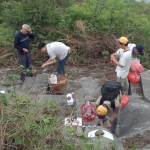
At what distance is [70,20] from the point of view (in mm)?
10094

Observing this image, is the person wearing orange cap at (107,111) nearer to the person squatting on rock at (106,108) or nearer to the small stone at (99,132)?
the person squatting on rock at (106,108)

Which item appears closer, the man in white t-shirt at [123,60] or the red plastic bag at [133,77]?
the man in white t-shirt at [123,60]

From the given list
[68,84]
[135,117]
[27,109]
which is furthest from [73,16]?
[27,109]

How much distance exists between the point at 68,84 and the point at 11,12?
329 cm

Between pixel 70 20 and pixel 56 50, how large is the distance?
2941mm

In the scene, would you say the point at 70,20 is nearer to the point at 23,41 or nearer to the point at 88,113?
the point at 23,41

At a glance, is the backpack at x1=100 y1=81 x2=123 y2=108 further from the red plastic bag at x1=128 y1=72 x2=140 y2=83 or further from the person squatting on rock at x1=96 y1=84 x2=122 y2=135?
the red plastic bag at x1=128 y1=72 x2=140 y2=83

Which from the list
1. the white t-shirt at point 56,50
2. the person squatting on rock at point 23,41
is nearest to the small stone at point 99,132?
the white t-shirt at point 56,50

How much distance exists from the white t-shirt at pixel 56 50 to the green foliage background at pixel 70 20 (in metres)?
2.36

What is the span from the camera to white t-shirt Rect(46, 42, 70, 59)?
24.0ft

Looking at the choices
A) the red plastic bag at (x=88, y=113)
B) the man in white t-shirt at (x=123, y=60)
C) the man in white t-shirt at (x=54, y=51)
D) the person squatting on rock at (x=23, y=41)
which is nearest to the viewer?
the red plastic bag at (x=88, y=113)

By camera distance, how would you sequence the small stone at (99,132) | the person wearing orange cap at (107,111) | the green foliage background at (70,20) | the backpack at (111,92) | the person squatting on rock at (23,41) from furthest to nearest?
the green foliage background at (70,20), the person squatting on rock at (23,41), the backpack at (111,92), the person wearing orange cap at (107,111), the small stone at (99,132)

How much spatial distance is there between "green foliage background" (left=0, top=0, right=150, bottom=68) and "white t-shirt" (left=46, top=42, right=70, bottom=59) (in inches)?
92.7

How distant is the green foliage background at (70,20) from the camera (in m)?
9.62
